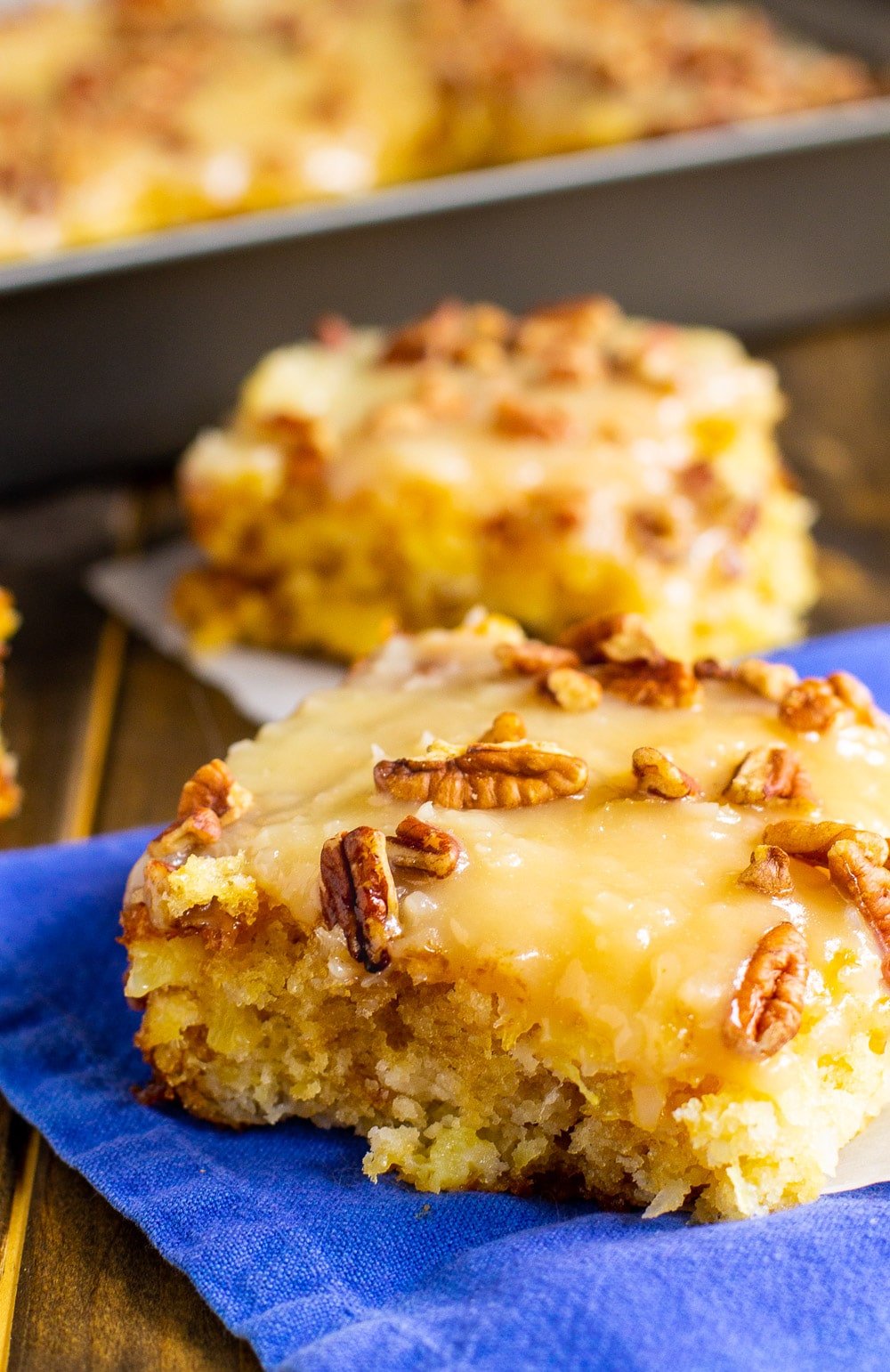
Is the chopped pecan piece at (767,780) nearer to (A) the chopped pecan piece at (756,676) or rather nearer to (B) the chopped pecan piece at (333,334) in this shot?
(A) the chopped pecan piece at (756,676)

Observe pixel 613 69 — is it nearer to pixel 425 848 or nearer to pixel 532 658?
pixel 532 658

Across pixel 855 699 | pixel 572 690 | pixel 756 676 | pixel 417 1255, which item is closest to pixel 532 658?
pixel 572 690

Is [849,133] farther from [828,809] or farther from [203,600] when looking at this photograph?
[828,809]

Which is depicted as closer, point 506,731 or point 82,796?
point 506,731

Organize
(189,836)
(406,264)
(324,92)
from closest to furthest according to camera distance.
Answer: (189,836) → (406,264) → (324,92)

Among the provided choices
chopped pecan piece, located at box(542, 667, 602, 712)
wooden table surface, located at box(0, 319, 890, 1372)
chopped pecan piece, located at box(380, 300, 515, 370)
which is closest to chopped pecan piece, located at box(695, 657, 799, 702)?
chopped pecan piece, located at box(542, 667, 602, 712)

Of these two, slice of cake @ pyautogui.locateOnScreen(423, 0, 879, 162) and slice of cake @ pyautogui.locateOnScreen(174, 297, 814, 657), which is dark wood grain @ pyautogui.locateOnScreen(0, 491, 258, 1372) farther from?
slice of cake @ pyautogui.locateOnScreen(423, 0, 879, 162)

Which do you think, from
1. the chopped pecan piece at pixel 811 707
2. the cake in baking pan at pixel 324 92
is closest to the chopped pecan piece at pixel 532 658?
the chopped pecan piece at pixel 811 707
